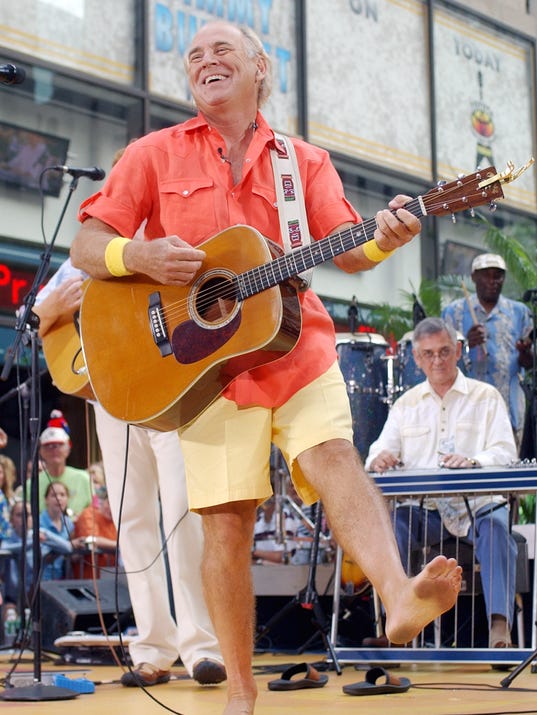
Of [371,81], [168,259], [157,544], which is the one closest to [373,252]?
[168,259]

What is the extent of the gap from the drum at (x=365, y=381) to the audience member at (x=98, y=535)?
6.72 ft

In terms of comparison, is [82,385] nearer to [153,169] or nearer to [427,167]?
[153,169]

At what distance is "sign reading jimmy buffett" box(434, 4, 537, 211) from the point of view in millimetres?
15352

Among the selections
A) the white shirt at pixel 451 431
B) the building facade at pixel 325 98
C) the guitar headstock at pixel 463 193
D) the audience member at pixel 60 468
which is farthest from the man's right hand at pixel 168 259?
the audience member at pixel 60 468

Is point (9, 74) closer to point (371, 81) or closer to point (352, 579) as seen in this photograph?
point (352, 579)

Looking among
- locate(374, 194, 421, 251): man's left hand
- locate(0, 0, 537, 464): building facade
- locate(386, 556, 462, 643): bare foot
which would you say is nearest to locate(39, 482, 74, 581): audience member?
locate(0, 0, 537, 464): building facade

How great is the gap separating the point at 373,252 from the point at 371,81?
11505mm

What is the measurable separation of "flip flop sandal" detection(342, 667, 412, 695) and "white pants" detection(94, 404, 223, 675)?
2.04ft

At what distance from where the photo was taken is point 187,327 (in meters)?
3.54

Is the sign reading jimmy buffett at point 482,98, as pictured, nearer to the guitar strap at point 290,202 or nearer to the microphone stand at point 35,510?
the microphone stand at point 35,510

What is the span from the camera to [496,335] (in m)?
8.30

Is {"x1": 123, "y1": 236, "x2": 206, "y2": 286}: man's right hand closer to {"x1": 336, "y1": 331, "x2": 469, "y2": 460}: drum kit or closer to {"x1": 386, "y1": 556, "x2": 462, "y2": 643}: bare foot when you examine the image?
{"x1": 386, "y1": 556, "x2": 462, "y2": 643}: bare foot

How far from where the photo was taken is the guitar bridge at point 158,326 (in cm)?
358

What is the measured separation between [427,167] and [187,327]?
12.0 meters
